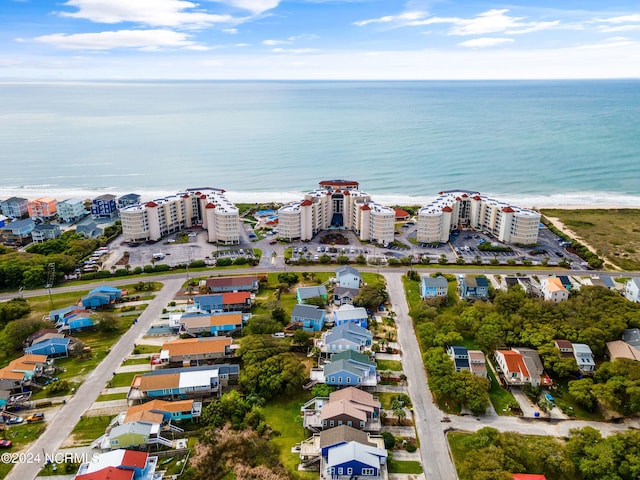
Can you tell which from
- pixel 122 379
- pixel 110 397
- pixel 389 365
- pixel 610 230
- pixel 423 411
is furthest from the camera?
pixel 610 230

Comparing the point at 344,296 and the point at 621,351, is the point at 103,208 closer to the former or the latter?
the point at 344,296

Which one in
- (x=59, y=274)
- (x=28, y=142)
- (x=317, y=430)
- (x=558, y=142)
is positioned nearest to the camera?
(x=317, y=430)

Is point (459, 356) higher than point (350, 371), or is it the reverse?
point (350, 371)

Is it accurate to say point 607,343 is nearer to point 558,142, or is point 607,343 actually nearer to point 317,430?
point 317,430

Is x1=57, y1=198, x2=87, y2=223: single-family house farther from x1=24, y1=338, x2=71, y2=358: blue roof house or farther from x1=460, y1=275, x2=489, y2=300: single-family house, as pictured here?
x1=460, y1=275, x2=489, y2=300: single-family house

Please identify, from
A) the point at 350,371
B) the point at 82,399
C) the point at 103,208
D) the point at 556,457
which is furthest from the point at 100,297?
the point at 556,457

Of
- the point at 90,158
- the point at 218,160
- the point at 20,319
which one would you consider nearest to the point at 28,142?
the point at 90,158

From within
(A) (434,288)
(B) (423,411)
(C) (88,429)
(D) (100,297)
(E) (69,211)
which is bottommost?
(B) (423,411)
